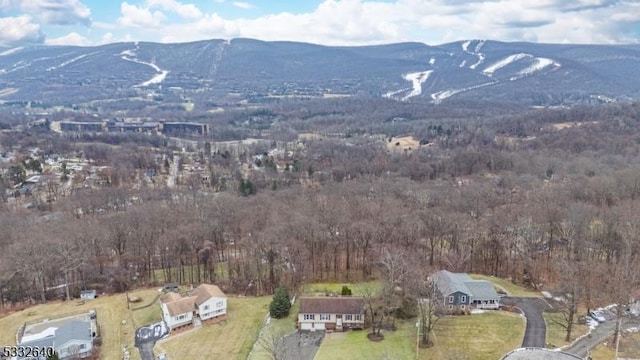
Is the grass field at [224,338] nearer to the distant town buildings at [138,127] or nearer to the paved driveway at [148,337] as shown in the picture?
the paved driveway at [148,337]

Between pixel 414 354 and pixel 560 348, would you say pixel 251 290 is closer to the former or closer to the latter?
pixel 414 354

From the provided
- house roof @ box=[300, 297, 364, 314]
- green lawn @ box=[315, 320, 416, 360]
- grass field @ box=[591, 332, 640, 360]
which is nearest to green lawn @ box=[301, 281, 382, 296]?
house roof @ box=[300, 297, 364, 314]

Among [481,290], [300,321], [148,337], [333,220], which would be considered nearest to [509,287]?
[481,290]

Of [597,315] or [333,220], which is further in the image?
[333,220]

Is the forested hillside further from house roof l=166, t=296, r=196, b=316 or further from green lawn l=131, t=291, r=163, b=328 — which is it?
house roof l=166, t=296, r=196, b=316

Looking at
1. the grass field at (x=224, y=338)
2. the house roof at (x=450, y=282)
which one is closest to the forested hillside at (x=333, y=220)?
the house roof at (x=450, y=282)

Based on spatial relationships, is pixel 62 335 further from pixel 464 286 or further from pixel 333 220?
pixel 464 286
